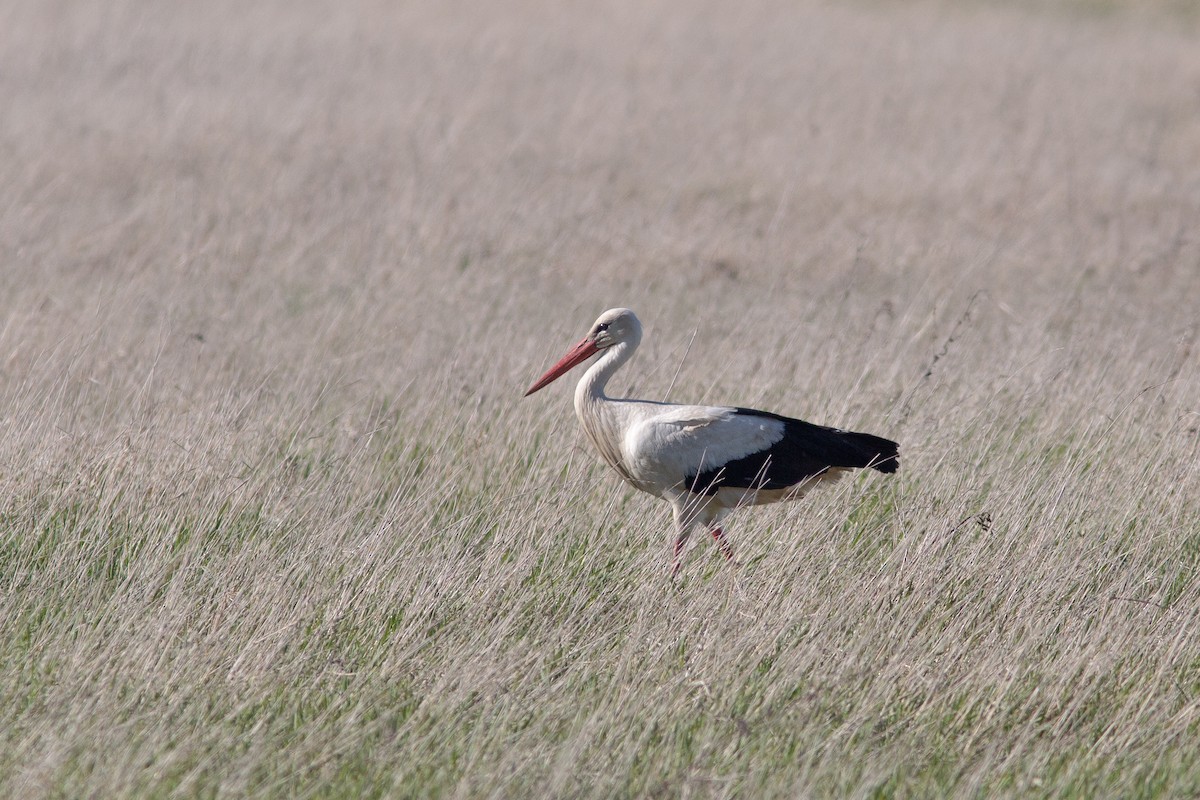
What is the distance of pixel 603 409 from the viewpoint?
208 inches

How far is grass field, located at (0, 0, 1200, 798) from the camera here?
12.8ft

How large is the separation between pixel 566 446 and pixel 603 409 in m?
0.73

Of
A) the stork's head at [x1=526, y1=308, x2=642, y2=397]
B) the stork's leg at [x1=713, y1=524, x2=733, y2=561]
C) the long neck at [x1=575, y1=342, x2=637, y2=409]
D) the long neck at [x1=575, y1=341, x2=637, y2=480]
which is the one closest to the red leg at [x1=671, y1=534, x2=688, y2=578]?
the stork's leg at [x1=713, y1=524, x2=733, y2=561]

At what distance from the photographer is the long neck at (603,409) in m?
5.26

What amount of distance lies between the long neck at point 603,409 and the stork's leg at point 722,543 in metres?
0.42

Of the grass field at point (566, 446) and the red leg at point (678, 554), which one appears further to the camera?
the red leg at point (678, 554)

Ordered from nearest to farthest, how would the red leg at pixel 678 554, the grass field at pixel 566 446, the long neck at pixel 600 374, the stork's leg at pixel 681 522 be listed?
the grass field at pixel 566 446 → the red leg at pixel 678 554 → the stork's leg at pixel 681 522 → the long neck at pixel 600 374

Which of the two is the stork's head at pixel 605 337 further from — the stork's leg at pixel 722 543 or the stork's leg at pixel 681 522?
the stork's leg at pixel 722 543

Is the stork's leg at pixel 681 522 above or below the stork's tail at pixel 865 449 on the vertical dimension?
below

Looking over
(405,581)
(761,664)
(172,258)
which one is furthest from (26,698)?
(172,258)

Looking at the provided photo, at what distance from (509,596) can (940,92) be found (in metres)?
Result: 11.4

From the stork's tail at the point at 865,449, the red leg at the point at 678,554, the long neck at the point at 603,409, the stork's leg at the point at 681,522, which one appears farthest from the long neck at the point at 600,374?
the stork's tail at the point at 865,449

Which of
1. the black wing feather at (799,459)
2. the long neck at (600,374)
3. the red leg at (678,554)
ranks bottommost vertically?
the red leg at (678,554)

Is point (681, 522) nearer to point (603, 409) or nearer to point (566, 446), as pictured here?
point (603, 409)
